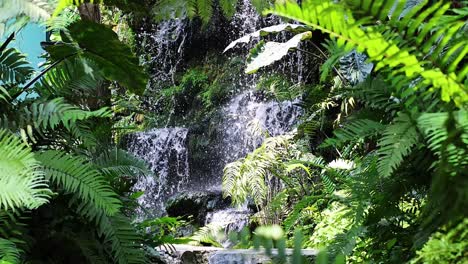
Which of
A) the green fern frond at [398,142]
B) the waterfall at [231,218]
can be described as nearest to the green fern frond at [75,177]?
the green fern frond at [398,142]

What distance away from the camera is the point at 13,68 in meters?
2.33

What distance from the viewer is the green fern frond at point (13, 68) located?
2.29 metres

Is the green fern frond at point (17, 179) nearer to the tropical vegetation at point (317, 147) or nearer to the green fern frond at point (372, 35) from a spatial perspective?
the tropical vegetation at point (317, 147)

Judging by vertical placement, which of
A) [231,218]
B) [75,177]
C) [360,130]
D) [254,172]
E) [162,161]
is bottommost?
[231,218]

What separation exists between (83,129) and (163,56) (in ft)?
24.6

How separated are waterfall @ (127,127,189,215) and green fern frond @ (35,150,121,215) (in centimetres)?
568

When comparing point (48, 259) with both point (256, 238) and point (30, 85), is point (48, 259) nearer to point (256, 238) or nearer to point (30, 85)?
point (30, 85)

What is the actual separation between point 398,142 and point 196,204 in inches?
224

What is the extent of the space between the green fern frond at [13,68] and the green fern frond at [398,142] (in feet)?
5.65

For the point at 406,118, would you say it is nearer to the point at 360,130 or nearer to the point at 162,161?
the point at 360,130

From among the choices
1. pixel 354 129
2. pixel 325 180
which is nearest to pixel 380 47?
pixel 354 129

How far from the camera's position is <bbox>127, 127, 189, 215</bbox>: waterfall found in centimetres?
777

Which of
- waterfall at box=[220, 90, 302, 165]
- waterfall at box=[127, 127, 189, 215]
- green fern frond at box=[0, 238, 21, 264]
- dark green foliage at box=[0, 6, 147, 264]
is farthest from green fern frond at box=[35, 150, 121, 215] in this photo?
waterfall at box=[127, 127, 189, 215]

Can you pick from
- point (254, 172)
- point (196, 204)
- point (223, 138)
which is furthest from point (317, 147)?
point (223, 138)
